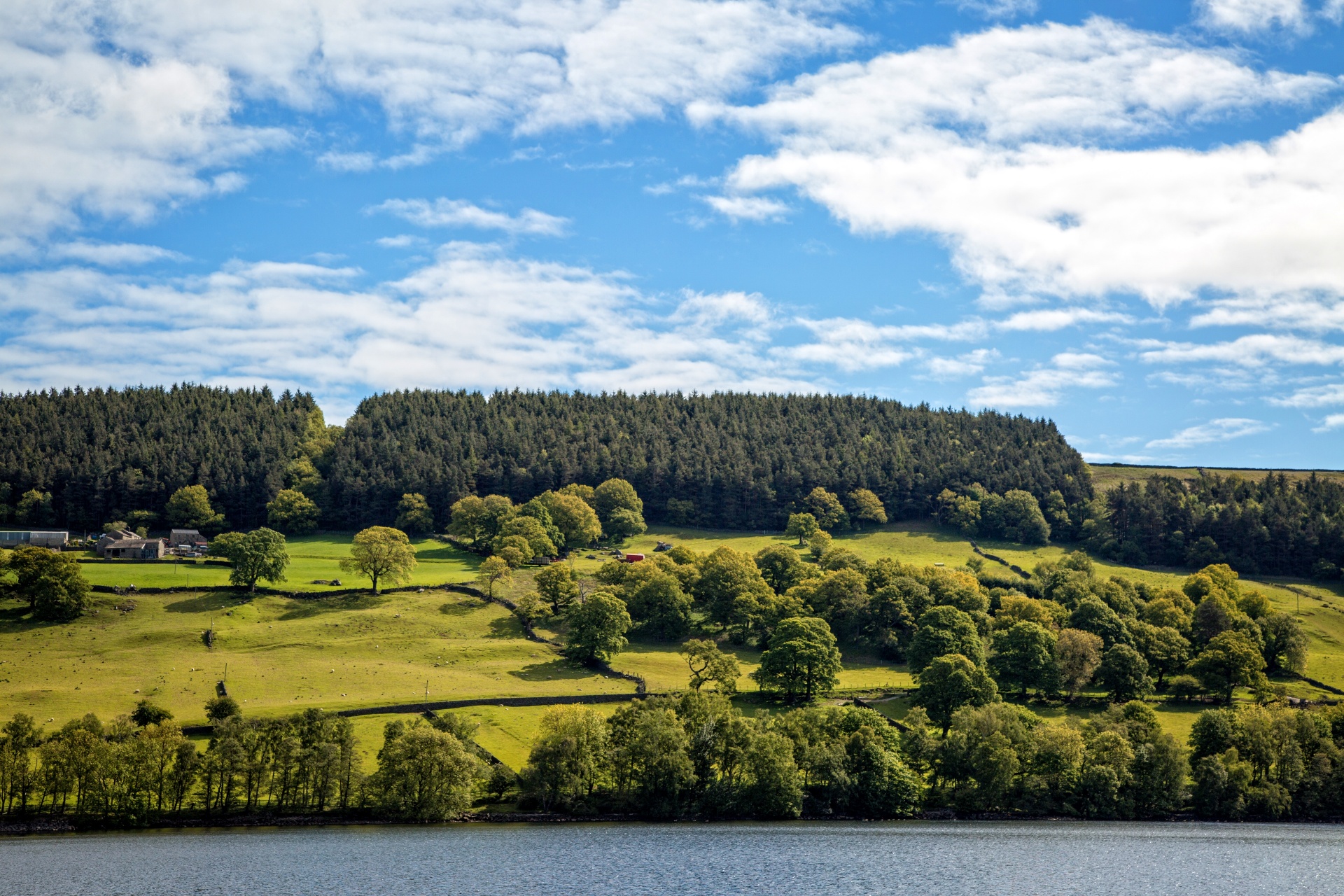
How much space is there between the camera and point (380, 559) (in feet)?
480

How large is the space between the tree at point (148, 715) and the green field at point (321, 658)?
249 cm

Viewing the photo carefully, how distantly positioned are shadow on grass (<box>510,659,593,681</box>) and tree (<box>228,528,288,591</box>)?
4195 centimetres

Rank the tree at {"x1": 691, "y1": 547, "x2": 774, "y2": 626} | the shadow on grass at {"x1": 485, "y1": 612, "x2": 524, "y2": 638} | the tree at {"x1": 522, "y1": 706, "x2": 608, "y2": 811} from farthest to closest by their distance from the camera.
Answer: the tree at {"x1": 691, "y1": 547, "x2": 774, "y2": 626}
the shadow on grass at {"x1": 485, "y1": 612, "x2": 524, "y2": 638}
the tree at {"x1": 522, "y1": 706, "x2": 608, "y2": 811}

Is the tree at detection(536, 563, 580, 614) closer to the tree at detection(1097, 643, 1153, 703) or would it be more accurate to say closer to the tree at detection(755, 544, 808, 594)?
the tree at detection(755, 544, 808, 594)

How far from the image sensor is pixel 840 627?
5507 inches

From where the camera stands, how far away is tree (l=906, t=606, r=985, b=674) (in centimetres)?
12106

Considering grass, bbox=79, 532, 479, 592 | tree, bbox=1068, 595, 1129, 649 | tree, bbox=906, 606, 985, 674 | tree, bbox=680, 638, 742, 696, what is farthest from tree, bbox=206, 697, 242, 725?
tree, bbox=1068, 595, 1129, 649

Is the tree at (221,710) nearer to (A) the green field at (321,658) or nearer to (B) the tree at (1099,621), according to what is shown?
(A) the green field at (321,658)

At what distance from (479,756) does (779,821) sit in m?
25.1

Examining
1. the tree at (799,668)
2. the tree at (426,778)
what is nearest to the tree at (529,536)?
the tree at (799,668)

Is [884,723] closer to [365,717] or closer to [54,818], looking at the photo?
[365,717]

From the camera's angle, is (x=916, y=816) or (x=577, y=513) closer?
(x=916, y=816)

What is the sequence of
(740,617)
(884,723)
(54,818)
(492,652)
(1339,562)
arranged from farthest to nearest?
(1339,562), (740,617), (492,652), (884,723), (54,818)

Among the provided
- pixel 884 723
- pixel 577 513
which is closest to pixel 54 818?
pixel 884 723
